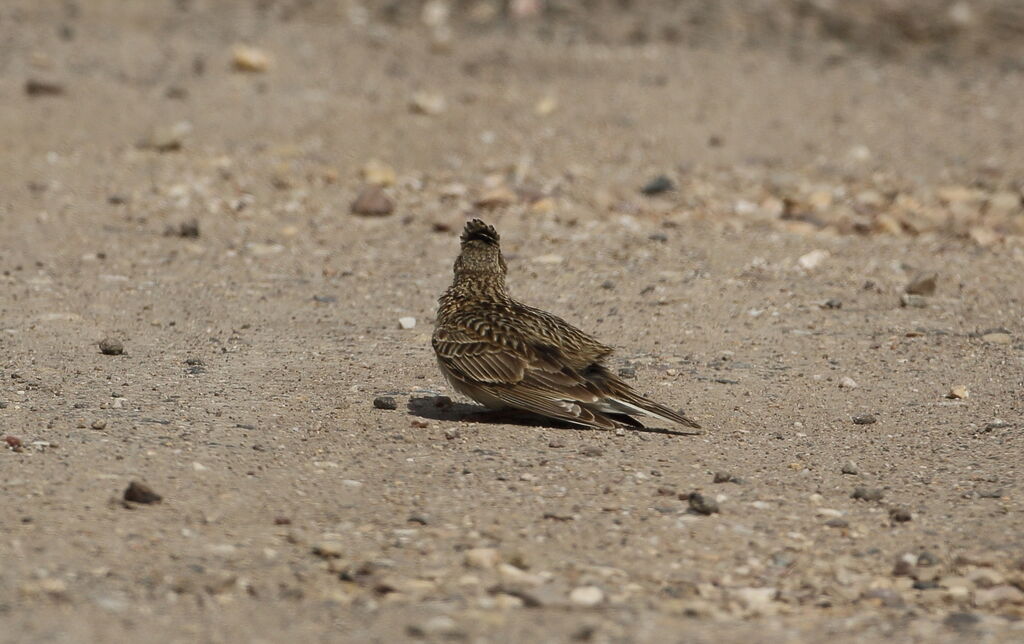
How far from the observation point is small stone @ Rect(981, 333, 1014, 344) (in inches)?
335

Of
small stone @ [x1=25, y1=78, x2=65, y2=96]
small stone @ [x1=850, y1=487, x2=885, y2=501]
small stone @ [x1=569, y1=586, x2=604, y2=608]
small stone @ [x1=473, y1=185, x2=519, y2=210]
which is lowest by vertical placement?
small stone @ [x1=569, y1=586, x2=604, y2=608]

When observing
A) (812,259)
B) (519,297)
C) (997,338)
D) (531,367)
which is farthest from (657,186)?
(531,367)

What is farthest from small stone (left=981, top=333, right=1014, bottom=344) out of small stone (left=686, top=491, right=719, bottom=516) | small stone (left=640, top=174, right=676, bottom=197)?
small stone (left=640, top=174, right=676, bottom=197)

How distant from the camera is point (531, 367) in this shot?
6.63m

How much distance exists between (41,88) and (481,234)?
781 cm

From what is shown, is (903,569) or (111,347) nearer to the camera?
(903,569)

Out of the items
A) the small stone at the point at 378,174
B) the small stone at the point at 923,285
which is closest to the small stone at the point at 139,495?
the small stone at the point at 923,285

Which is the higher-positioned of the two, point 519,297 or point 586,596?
point 519,297

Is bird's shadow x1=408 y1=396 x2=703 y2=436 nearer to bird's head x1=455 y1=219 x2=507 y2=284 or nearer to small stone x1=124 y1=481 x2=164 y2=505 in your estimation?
bird's head x1=455 y1=219 x2=507 y2=284

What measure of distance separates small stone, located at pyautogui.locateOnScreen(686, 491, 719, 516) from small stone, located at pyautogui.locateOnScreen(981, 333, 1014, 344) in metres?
3.57

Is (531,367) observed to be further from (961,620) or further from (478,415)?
(961,620)

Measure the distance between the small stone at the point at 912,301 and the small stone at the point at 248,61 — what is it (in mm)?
7835

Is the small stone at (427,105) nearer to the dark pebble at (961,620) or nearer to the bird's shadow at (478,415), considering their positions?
the bird's shadow at (478,415)

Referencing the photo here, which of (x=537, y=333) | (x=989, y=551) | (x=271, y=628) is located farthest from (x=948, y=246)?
(x=271, y=628)
